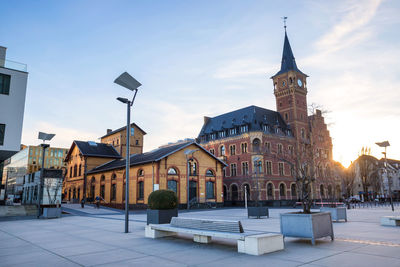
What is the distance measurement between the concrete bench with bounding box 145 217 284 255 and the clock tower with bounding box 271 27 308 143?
2015 inches

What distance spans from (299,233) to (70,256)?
6.39m

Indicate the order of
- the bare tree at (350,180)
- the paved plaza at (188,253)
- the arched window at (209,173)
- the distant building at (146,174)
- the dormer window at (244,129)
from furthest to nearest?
the dormer window at (244,129), the arched window at (209,173), the distant building at (146,174), the bare tree at (350,180), the paved plaza at (188,253)

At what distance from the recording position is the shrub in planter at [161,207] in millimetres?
12147

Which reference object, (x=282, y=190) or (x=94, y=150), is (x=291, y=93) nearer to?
(x=282, y=190)

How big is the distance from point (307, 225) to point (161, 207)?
6193 millimetres

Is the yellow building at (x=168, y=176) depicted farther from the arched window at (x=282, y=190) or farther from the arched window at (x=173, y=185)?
the arched window at (x=282, y=190)

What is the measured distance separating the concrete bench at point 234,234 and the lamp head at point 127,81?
6629 mm

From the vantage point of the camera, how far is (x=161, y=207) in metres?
12.4

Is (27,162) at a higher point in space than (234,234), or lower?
higher

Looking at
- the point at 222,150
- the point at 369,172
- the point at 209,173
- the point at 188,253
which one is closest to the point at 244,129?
the point at 222,150

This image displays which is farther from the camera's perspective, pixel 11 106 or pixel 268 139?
pixel 268 139

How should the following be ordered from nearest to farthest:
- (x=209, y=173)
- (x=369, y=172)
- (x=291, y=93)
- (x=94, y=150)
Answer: (x=209, y=173) < (x=94, y=150) < (x=291, y=93) < (x=369, y=172)

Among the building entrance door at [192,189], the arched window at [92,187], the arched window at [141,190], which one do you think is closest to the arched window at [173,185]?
the building entrance door at [192,189]

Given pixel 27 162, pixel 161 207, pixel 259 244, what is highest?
pixel 27 162
